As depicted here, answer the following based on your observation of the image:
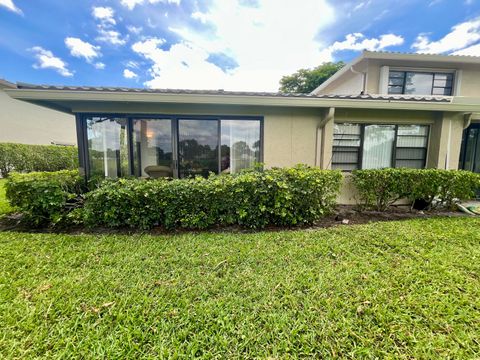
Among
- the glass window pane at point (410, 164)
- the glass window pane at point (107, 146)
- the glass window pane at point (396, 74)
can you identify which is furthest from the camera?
the glass window pane at point (396, 74)

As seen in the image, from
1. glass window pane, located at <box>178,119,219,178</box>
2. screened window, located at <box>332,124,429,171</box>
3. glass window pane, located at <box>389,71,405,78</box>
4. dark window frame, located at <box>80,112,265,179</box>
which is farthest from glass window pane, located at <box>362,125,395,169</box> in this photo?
glass window pane, located at <box>178,119,219,178</box>

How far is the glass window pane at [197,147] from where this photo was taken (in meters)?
5.98

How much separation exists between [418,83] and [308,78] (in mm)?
18368

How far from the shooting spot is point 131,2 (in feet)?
26.4

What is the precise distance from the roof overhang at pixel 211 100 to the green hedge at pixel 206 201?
198 cm

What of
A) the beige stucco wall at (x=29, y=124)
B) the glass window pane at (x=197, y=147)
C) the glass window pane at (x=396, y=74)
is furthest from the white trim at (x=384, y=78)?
the beige stucco wall at (x=29, y=124)

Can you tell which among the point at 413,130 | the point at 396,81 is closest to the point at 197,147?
the point at 413,130

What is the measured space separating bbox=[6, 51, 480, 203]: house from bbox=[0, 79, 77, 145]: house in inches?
495

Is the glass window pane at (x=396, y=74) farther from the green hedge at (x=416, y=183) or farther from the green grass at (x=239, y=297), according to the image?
the green grass at (x=239, y=297)

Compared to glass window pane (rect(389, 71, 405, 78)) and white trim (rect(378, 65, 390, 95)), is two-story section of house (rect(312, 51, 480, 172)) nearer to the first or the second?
white trim (rect(378, 65, 390, 95))

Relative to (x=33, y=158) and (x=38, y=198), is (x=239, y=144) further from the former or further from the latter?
(x=33, y=158)

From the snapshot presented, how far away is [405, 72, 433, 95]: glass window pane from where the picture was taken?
29.6 ft

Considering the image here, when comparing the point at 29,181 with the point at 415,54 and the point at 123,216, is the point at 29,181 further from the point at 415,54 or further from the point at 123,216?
the point at 415,54

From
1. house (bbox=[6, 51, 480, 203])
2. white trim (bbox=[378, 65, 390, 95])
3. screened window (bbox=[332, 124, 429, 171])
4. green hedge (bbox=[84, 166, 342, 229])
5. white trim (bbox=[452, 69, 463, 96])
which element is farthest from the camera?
white trim (bbox=[452, 69, 463, 96])
